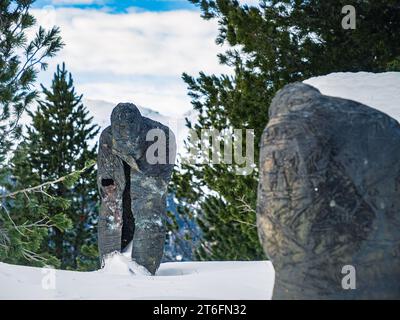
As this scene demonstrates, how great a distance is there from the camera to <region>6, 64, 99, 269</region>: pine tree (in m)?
15.7

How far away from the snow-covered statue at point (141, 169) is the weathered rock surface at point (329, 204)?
3797 mm

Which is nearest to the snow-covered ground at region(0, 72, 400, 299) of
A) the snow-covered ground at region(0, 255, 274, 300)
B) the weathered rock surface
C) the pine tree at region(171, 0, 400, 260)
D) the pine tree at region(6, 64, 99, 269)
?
the snow-covered ground at region(0, 255, 274, 300)

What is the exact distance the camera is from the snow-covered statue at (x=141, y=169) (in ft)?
23.9

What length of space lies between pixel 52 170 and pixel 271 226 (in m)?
13.4

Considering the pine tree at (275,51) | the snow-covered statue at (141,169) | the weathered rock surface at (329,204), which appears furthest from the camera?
the pine tree at (275,51)

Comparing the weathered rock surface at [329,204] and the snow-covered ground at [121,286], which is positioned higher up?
the weathered rock surface at [329,204]

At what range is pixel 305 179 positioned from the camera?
137 inches

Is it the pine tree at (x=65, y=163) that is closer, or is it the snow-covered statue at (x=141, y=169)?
the snow-covered statue at (x=141, y=169)

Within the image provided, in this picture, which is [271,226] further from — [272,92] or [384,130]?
[272,92]

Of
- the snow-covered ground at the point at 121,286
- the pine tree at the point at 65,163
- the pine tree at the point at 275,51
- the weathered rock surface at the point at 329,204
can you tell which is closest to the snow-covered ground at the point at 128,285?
the snow-covered ground at the point at 121,286

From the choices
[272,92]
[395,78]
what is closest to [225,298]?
[395,78]

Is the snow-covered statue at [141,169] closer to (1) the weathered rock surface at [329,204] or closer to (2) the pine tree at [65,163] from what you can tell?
(1) the weathered rock surface at [329,204]

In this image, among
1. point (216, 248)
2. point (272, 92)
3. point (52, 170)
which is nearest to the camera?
point (272, 92)
